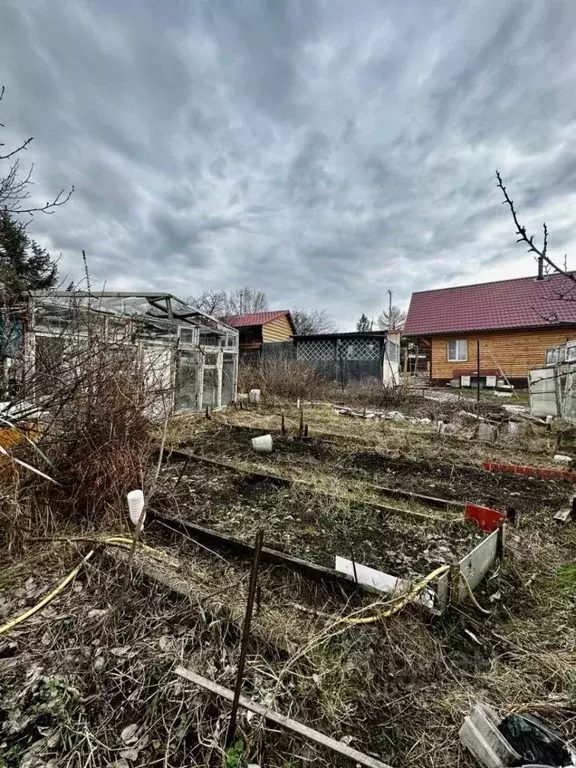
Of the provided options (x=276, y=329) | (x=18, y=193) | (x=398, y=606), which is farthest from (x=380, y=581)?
(x=276, y=329)

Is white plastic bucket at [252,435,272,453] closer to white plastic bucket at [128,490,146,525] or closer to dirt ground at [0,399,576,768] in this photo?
dirt ground at [0,399,576,768]

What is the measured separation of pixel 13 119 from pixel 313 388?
10890 millimetres

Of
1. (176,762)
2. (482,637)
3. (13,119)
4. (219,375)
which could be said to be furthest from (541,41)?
(219,375)

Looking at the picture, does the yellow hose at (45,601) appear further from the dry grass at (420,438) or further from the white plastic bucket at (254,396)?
the white plastic bucket at (254,396)

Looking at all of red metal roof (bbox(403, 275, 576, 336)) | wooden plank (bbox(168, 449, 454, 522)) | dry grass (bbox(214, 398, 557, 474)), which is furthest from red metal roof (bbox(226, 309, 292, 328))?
wooden plank (bbox(168, 449, 454, 522))

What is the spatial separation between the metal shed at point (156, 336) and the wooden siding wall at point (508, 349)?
13.3 metres

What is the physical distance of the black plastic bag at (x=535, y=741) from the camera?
1.20 metres

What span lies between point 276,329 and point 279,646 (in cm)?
2261

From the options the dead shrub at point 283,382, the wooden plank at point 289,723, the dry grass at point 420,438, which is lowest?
the wooden plank at point 289,723

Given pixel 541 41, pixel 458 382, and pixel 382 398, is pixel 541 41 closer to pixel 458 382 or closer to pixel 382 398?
pixel 382 398

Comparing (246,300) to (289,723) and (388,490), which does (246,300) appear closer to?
(388,490)

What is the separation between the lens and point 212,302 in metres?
36.8

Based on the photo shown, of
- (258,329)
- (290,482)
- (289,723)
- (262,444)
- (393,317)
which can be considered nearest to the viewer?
(289,723)

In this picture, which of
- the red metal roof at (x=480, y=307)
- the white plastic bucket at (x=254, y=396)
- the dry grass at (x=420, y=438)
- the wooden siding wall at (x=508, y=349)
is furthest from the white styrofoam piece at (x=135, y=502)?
the red metal roof at (x=480, y=307)
